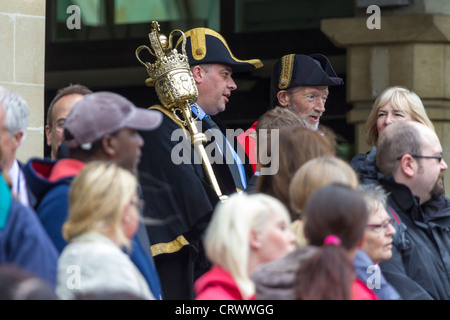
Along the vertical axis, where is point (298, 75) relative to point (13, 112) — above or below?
above

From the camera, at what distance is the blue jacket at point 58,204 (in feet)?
14.5

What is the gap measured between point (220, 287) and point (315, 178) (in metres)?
0.71

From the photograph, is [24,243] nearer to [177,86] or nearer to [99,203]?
[99,203]

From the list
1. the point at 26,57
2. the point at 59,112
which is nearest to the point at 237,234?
the point at 59,112

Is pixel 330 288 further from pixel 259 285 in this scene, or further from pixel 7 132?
pixel 7 132

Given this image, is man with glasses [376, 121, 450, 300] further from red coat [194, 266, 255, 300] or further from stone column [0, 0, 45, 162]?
stone column [0, 0, 45, 162]

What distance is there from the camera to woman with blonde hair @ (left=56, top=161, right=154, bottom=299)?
12.9ft

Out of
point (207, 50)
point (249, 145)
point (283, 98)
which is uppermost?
point (207, 50)

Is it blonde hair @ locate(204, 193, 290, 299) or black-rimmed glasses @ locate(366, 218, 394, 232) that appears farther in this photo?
black-rimmed glasses @ locate(366, 218, 394, 232)

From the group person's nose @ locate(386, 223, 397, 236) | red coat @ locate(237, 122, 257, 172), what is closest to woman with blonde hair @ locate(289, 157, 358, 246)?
person's nose @ locate(386, 223, 397, 236)

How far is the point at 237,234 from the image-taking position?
4062mm

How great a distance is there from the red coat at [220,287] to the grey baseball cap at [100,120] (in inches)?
26.3

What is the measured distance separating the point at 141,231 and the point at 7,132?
2.20ft

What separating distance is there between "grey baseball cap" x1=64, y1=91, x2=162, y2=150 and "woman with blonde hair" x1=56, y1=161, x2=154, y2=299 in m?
0.33
